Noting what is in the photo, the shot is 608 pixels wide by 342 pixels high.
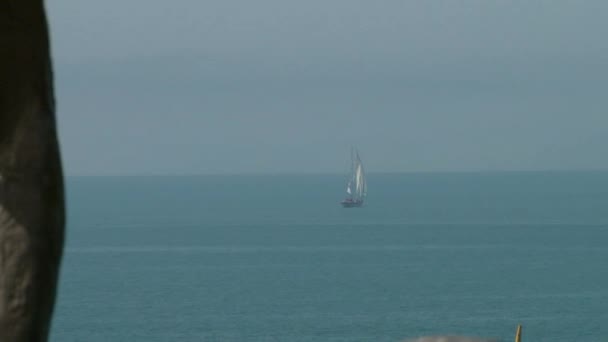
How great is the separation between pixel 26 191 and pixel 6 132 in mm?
182

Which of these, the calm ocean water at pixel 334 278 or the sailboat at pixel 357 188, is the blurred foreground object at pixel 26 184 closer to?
the calm ocean water at pixel 334 278

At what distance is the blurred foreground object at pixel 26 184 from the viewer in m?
3.62

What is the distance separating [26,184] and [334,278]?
63532mm

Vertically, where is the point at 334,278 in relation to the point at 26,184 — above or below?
above

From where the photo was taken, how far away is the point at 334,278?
6688 cm

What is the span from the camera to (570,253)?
78312 mm

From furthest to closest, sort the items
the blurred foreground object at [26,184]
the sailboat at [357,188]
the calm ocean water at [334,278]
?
1. the sailboat at [357,188]
2. the calm ocean water at [334,278]
3. the blurred foreground object at [26,184]

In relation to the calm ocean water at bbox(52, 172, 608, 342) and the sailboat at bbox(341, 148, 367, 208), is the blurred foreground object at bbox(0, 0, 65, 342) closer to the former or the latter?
the calm ocean water at bbox(52, 172, 608, 342)

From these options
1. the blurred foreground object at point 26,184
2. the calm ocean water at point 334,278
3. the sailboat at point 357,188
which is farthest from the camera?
the sailboat at point 357,188

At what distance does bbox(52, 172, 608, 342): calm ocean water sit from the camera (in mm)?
51969

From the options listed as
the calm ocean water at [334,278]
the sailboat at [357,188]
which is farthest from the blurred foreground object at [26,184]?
the sailboat at [357,188]

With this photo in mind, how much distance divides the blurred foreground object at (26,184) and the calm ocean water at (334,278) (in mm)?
24922

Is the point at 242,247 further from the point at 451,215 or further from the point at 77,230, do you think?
the point at 451,215

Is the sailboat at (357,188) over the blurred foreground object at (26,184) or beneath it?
over
